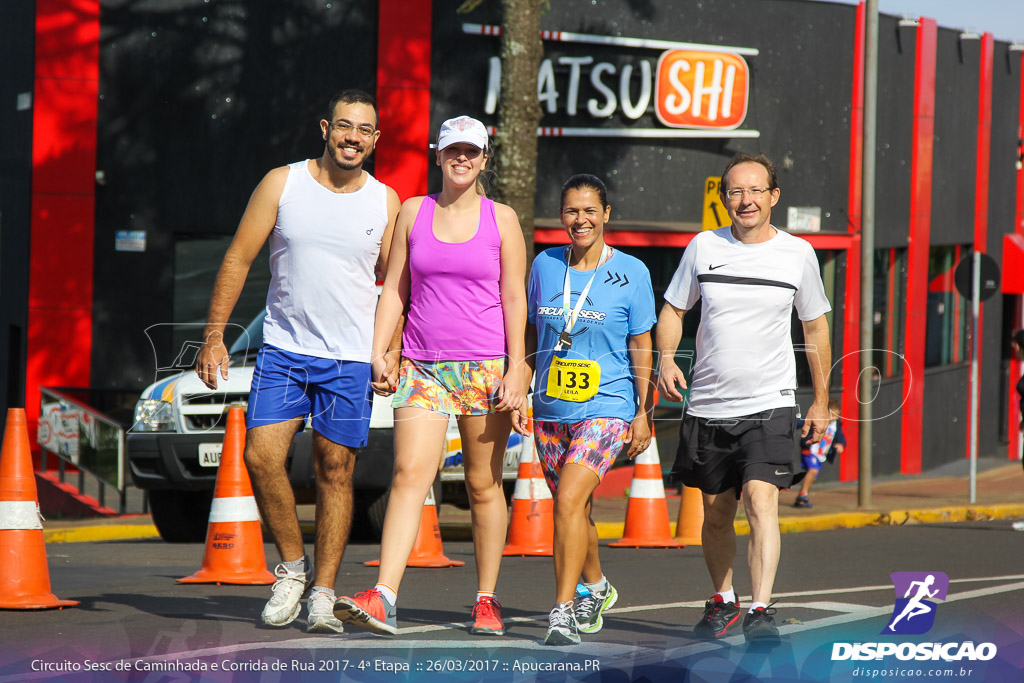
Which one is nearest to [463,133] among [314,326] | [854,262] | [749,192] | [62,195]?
[314,326]

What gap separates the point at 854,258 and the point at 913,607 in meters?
11.5

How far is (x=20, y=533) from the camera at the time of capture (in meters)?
6.82

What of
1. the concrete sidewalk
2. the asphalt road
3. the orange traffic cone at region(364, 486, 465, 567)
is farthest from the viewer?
the concrete sidewalk

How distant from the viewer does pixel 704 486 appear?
6.07 m

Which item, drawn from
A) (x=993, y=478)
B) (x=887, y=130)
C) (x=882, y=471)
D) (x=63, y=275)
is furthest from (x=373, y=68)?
(x=993, y=478)

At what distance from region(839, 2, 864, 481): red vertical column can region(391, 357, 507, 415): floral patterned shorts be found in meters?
11.9

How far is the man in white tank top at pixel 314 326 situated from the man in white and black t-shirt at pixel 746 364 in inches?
52.9

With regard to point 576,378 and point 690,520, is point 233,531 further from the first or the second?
point 690,520

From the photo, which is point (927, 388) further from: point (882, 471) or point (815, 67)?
point (815, 67)

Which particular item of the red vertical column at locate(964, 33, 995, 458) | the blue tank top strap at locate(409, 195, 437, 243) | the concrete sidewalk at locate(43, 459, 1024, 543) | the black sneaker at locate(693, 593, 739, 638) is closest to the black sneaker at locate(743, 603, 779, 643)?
the black sneaker at locate(693, 593, 739, 638)

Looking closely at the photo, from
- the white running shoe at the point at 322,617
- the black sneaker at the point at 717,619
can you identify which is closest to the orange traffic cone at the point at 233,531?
the white running shoe at the point at 322,617

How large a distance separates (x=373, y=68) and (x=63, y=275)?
161 inches

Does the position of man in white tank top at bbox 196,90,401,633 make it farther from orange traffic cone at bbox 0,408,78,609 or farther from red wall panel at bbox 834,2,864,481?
red wall panel at bbox 834,2,864,481

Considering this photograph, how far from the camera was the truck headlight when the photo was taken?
32.3ft
